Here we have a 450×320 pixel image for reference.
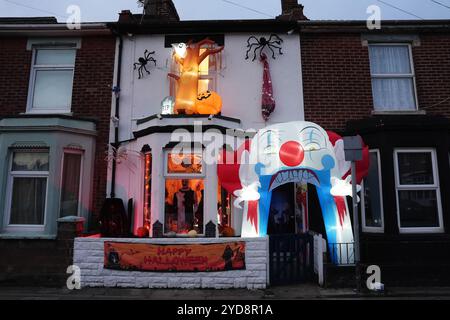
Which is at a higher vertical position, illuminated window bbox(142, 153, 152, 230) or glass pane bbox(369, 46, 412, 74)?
glass pane bbox(369, 46, 412, 74)

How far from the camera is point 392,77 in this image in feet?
31.4

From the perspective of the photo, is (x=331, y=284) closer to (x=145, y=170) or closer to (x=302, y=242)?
(x=302, y=242)

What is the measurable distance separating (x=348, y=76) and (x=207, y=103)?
4093 mm

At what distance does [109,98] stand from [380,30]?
25.9 ft

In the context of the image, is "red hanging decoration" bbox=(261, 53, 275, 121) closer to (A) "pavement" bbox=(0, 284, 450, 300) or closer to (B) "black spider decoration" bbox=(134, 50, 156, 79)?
(B) "black spider decoration" bbox=(134, 50, 156, 79)

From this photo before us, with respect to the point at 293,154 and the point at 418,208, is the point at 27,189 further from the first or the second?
the point at 418,208

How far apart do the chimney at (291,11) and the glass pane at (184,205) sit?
5.70 meters

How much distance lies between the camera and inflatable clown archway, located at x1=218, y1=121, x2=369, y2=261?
282 inches

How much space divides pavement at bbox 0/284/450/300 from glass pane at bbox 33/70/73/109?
5.09 metres

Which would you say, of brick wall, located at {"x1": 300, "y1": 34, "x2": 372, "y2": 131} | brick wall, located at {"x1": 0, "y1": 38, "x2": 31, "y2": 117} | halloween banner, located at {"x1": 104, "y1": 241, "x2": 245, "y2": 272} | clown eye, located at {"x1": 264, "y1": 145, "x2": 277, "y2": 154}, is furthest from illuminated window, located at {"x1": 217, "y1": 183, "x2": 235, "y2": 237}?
brick wall, located at {"x1": 0, "y1": 38, "x2": 31, "y2": 117}

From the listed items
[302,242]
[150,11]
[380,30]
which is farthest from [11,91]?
[380,30]

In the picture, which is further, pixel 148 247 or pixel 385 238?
pixel 385 238

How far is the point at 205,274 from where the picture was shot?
272 inches

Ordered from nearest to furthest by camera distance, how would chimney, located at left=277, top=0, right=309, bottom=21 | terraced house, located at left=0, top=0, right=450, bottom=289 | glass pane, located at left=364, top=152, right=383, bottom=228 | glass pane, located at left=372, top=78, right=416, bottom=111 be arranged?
terraced house, located at left=0, top=0, right=450, bottom=289
glass pane, located at left=364, top=152, right=383, bottom=228
glass pane, located at left=372, top=78, right=416, bottom=111
chimney, located at left=277, top=0, right=309, bottom=21
